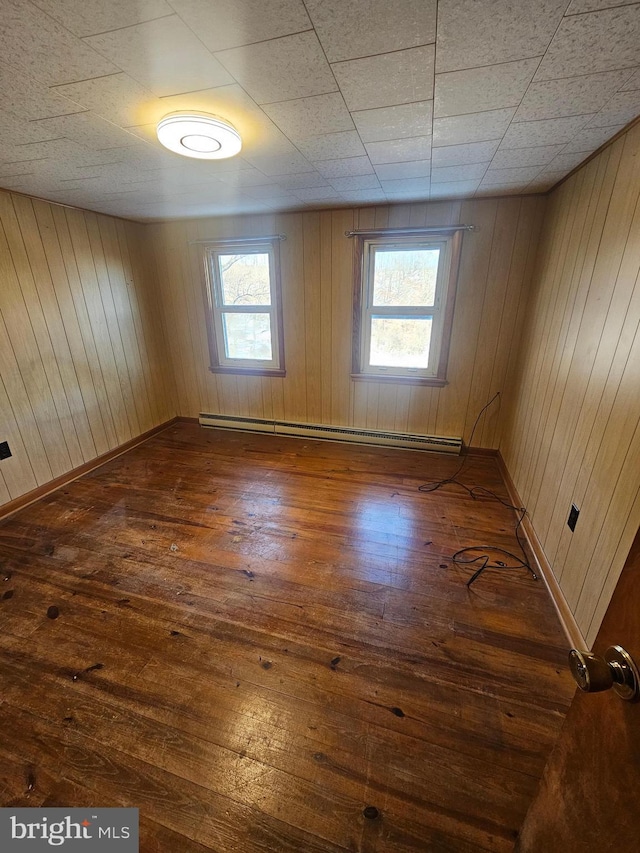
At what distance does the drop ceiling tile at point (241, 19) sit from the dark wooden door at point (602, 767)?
1.58 metres

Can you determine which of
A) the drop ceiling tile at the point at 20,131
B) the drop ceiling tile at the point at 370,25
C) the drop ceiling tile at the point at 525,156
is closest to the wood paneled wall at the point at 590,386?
the drop ceiling tile at the point at 525,156

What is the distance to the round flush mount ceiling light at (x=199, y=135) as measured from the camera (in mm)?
1501

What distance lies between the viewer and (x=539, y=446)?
2314 millimetres

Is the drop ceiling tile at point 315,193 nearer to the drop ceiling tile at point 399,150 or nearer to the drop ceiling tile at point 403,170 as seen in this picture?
the drop ceiling tile at point 403,170

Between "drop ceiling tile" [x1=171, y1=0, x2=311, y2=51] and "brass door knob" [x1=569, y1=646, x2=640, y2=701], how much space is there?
1.68m

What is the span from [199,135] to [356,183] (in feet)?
4.17

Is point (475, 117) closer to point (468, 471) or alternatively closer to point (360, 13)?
point (360, 13)

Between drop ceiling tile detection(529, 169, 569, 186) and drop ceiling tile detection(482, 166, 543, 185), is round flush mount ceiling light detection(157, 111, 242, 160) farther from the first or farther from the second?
drop ceiling tile detection(529, 169, 569, 186)

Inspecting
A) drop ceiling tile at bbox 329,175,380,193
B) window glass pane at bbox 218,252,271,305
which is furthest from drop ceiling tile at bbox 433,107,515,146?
window glass pane at bbox 218,252,271,305

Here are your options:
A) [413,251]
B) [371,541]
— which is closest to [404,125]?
[413,251]

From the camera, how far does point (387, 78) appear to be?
1.28 metres

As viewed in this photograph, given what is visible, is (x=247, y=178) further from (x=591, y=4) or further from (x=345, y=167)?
(x=591, y=4)

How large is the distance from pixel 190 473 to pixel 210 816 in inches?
95.7

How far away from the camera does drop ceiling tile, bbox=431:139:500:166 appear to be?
185cm
